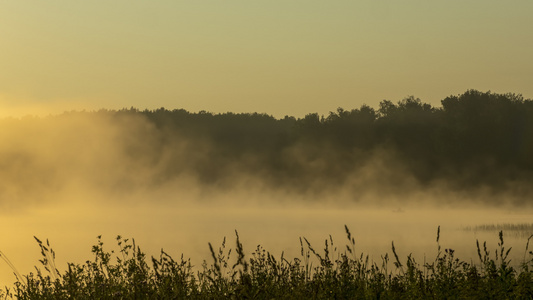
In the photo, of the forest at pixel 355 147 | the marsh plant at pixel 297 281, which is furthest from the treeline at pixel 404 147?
the marsh plant at pixel 297 281

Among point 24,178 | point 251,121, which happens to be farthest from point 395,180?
point 24,178

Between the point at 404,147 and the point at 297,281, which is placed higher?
the point at 404,147

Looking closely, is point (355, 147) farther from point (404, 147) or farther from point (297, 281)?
point (297, 281)

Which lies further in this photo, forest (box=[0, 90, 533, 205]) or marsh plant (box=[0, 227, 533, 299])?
forest (box=[0, 90, 533, 205])

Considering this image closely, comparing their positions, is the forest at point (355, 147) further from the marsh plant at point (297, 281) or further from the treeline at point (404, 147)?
the marsh plant at point (297, 281)

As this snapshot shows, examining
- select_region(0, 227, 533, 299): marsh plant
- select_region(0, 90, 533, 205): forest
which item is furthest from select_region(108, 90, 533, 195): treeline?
select_region(0, 227, 533, 299): marsh plant


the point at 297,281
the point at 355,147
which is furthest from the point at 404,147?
the point at 297,281

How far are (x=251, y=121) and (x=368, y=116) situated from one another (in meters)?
70.6

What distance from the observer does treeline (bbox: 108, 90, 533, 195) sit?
285 feet

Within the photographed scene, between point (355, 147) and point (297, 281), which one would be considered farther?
point (355, 147)

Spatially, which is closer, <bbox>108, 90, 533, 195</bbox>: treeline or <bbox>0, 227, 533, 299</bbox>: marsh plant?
<bbox>0, 227, 533, 299</bbox>: marsh plant

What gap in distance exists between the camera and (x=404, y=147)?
101062 millimetres

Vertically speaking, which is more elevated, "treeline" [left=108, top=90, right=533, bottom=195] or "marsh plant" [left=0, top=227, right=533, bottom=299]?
"treeline" [left=108, top=90, right=533, bottom=195]

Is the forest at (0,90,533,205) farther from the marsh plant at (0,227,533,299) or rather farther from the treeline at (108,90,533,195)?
the marsh plant at (0,227,533,299)
